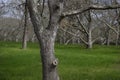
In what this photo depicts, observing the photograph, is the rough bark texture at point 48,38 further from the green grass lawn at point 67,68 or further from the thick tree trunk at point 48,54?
the green grass lawn at point 67,68

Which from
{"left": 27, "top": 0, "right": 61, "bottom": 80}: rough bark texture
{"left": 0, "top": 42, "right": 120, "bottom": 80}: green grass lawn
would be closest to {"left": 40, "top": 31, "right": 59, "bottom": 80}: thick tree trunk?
{"left": 27, "top": 0, "right": 61, "bottom": 80}: rough bark texture

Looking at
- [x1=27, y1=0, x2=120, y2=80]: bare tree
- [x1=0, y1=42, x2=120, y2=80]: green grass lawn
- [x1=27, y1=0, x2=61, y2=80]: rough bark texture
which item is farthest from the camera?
[x1=0, y1=42, x2=120, y2=80]: green grass lawn

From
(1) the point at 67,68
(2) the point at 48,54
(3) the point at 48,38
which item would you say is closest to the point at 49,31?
(3) the point at 48,38

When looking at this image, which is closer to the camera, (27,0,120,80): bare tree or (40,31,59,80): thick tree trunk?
(27,0,120,80): bare tree

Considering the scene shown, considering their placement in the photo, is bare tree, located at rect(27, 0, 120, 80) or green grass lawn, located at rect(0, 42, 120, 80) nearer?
bare tree, located at rect(27, 0, 120, 80)

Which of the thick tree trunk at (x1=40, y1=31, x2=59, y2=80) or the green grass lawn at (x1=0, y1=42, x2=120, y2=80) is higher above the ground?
the thick tree trunk at (x1=40, y1=31, x2=59, y2=80)

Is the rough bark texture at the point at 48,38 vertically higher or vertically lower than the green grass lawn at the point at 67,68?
higher

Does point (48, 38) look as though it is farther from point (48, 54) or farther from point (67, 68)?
point (67, 68)

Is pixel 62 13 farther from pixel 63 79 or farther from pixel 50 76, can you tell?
pixel 63 79

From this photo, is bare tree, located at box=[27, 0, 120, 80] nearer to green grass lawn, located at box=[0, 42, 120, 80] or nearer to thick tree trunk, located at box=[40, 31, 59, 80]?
thick tree trunk, located at box=[40, 31, 59, 80]

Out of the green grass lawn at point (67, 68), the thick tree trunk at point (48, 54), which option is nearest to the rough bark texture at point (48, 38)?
the thick tree trunk at point (48, 54)

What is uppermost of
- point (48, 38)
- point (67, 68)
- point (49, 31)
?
point (49, 31)

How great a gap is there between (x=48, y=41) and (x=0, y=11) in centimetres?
2781

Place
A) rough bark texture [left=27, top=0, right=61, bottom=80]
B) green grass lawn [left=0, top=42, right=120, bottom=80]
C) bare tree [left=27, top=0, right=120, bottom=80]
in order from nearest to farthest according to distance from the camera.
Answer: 1. bare tree [left=27, top=0, right=120, bottom=80]
2. rough bark texture [left=27, top=0, right=61, bottom=80]
3. green grass lawn [left=0, top=42, right=120, bottom=80]
